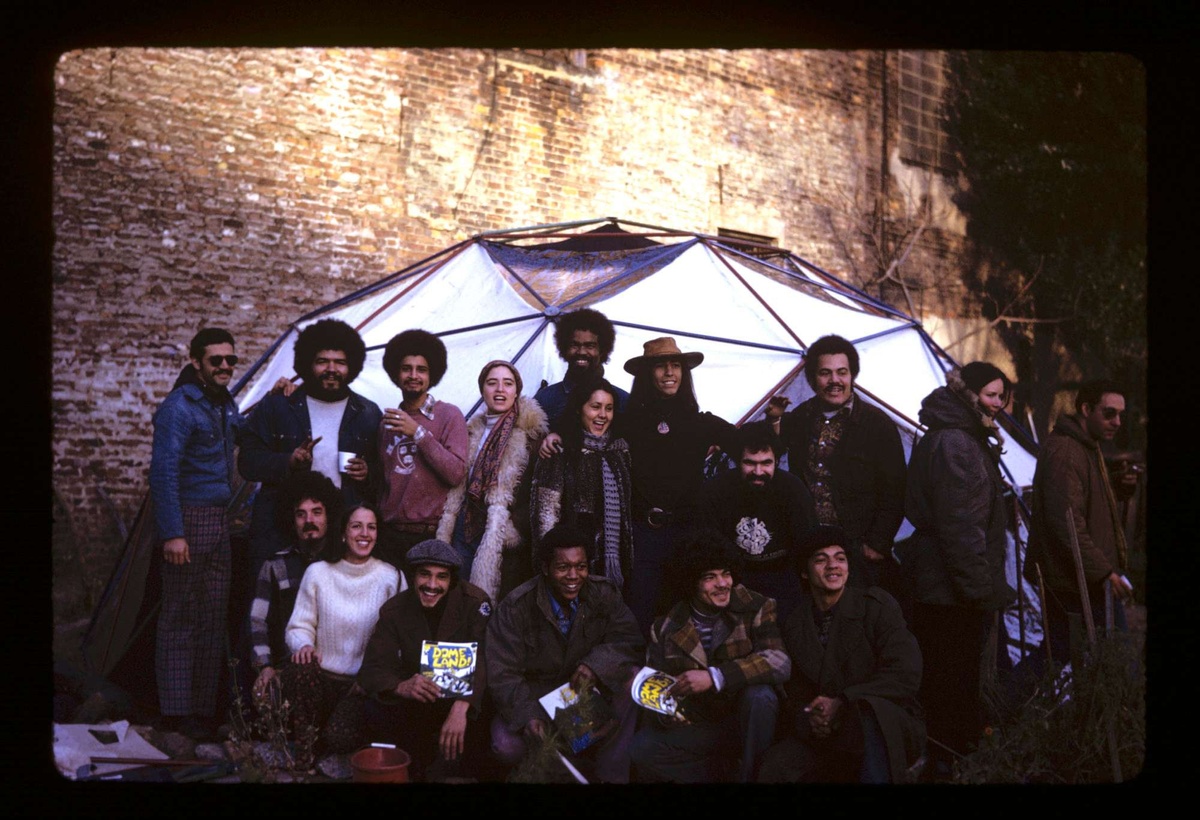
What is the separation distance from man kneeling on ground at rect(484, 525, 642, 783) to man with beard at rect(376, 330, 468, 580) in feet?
1.93

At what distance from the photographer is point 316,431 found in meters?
4.63

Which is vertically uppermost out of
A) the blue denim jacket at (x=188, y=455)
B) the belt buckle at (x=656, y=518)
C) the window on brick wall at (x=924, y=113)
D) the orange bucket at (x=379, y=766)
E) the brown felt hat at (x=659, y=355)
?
the window on brick wall at (x=924, y=113)

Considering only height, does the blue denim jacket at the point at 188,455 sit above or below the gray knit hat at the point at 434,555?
above

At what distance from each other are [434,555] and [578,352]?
1.17 metres

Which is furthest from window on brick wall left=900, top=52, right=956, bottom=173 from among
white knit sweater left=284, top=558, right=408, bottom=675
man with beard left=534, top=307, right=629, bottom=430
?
white knit sweater left=284, top=558, right=408, bottom=675

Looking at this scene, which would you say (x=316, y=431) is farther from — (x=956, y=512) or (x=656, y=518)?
(x=956, y=512)

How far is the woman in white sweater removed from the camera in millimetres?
4090

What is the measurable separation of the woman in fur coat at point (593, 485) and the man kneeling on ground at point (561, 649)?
0.67 feet

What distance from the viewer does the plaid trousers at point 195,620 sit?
Answer: 449 centimetres

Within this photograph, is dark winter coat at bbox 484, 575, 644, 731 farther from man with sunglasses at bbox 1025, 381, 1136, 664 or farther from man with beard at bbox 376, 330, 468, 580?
man with sunglasses at bbox 1025, 381, 1136, 664

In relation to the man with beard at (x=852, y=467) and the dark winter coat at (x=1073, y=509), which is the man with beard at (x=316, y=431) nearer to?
the man with beard at (x=852, y=467)

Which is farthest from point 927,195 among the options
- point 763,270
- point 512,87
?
point 763,270

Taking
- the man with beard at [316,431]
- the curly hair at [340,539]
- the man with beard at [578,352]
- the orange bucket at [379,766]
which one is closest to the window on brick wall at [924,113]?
the man with beard at [578,352]

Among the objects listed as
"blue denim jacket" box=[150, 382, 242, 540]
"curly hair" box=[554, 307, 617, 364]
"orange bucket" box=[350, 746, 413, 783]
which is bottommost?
"orange bucket" box=[350, 746, 413, 783]
